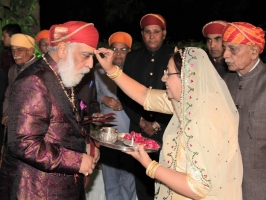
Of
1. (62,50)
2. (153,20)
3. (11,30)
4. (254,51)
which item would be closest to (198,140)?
(62,50)

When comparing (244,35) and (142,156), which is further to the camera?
(244,35)

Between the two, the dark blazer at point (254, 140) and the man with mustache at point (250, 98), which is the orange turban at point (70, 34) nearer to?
the man with mustache at point (250, 98)

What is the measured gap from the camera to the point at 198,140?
9.42 feet

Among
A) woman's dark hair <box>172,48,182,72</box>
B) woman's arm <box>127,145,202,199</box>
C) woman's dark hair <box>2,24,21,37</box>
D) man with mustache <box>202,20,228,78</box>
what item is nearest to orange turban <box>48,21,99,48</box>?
woman's dark hair <box>172,48,182,72</box>

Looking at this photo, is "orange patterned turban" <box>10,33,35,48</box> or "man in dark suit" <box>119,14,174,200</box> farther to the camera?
"orange patterned turban" <box>10,33,35,48</box>

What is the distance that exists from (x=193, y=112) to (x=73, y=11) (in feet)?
64.2

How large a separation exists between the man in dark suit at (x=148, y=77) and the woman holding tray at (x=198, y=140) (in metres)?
2.04

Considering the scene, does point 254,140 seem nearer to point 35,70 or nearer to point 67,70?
point 67,70

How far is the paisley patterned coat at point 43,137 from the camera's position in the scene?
2.99 meters

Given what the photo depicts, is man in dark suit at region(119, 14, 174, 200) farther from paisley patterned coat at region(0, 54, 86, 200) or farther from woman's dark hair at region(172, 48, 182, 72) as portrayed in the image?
woman's dark hair at region(172, 48, 182, 72)

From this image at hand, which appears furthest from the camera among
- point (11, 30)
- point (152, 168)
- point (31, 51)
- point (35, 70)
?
point (11, 30)

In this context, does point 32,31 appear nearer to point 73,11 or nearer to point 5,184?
point 5,184

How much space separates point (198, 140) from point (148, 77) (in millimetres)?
2610

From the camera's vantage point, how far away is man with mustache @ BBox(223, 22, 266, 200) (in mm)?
3662
